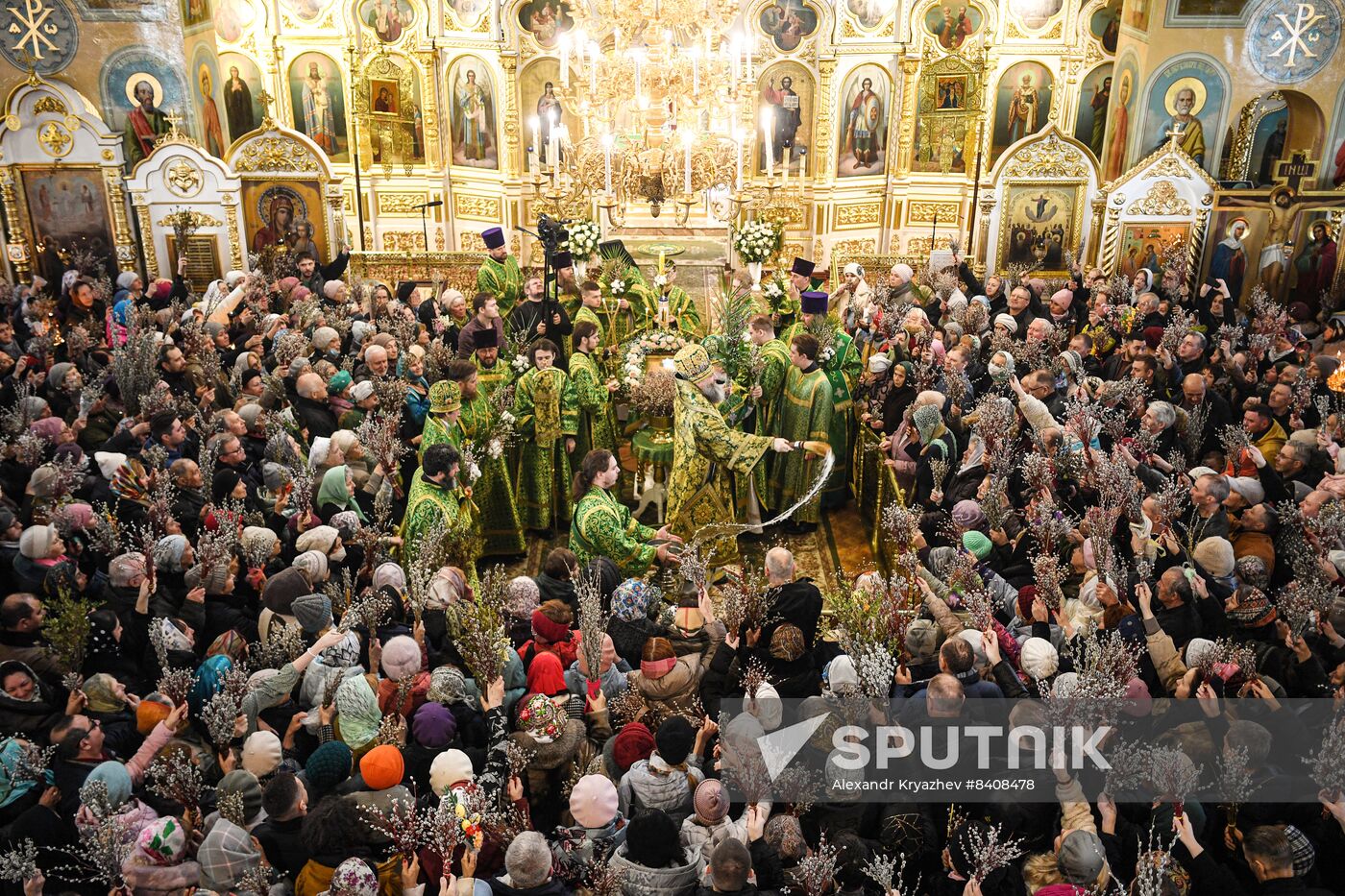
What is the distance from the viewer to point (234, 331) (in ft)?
44.2

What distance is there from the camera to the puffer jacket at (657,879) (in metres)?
4.88

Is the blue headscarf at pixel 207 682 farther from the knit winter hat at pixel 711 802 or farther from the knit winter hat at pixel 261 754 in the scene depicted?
the knit winter hat at pixel 711 802

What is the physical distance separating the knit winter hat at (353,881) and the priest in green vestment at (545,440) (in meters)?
6.08

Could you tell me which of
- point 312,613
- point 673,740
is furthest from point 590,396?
point 673,740

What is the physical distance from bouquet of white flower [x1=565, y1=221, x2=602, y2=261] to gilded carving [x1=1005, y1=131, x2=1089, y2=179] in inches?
312

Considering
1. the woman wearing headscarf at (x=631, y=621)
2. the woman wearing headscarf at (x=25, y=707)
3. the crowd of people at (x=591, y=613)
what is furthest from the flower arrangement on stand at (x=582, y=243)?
the woman wearing headscarf at (x=25, y=707)

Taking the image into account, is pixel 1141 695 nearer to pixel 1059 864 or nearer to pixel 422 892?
pixel 1059 864

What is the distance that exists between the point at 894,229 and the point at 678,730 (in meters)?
17.7

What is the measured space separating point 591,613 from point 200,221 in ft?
42.7

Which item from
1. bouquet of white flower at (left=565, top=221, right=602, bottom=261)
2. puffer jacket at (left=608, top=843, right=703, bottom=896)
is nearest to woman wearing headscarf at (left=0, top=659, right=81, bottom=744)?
puffer jacket at (left=608, top=843, right=703, bottom=896)

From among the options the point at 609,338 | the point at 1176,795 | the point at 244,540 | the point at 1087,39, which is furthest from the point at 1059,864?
the point at 1087,39

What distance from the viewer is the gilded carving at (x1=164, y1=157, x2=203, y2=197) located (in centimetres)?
1619

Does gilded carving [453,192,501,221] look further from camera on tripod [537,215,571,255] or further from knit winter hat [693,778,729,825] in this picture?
knit winter hat [693,778,729,825]

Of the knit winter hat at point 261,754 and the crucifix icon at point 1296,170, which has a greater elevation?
the crucifix icon at point 1296,170
